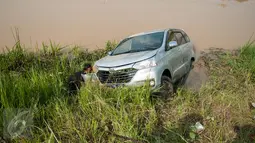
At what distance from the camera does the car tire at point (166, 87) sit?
4.64 m

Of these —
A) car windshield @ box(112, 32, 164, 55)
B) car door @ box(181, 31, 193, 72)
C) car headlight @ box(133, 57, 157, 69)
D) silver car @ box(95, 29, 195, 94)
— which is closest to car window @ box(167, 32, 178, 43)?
silver car @ box(95, 29, 195, 94)

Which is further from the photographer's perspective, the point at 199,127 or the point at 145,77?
the point at 145,77

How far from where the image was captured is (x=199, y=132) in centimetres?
355

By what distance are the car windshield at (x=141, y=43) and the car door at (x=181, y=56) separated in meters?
0.71

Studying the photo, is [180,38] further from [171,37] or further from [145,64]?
[145,64]

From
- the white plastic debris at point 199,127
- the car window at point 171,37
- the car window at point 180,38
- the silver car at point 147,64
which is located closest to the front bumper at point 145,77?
the silver car at point 147,64

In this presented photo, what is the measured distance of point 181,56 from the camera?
20.6ft

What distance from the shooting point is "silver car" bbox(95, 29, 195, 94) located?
4719 mm

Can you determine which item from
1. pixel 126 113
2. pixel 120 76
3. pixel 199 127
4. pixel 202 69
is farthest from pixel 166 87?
pixel 202 69

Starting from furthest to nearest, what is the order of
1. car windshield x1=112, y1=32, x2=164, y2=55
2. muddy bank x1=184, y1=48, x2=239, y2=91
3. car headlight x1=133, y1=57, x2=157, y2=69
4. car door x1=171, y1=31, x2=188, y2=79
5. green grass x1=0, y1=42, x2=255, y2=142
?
muddy bank x1=184, y1=48, x2=239, y2=91 → car door x1=171, y1=31, x2=188, y2=79 → car windshield x1=112, y1=32, x2=164, y2=55 → car headlight x1=133, y1=57, x2=157, y2=69 → green grass x1=0, y1=42, x2=255, y2=142

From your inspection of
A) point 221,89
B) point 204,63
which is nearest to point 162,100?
point 221,89

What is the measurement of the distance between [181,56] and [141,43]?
110 cm

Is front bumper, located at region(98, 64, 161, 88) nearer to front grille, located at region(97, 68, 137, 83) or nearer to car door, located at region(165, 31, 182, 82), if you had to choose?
front grille, located at region(97, 68, 137, 83)

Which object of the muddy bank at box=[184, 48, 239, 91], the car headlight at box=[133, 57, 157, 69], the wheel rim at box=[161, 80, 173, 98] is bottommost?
the muddy bank at box=[184, 48, 239, 91]
